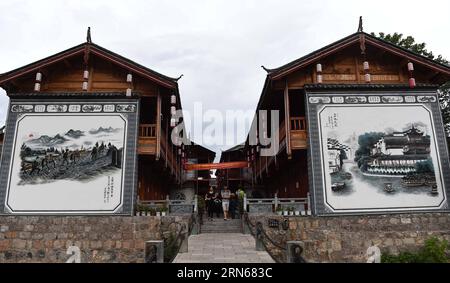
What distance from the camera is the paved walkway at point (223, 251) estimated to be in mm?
9531

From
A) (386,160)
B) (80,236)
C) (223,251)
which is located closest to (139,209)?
(80,236)

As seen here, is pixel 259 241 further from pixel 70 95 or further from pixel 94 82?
pixel 94 82

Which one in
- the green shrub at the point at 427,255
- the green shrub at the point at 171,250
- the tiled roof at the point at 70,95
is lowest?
the green shrub at the point at 427,255

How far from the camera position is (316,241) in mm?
13180

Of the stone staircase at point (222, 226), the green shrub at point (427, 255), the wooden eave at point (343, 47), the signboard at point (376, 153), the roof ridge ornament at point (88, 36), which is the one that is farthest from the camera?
the stone staircase at point (222, 226)

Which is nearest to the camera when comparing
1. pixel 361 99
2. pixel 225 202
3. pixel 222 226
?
pixel 361 99

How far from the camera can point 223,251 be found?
10.9 meters

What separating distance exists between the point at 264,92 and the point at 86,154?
8341mm

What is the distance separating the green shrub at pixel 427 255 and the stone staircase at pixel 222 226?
6381 mm

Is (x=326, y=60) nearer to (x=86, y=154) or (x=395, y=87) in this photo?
(x=395, y=87)

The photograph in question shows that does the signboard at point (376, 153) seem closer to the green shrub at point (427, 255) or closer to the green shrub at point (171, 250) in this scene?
the green shrub at point (427, 255)

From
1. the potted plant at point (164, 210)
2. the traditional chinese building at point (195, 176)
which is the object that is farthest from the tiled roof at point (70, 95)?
the traditional chinese building at point (195, 176)

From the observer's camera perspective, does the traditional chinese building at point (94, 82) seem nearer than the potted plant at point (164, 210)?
No

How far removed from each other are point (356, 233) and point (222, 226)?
6.22m
